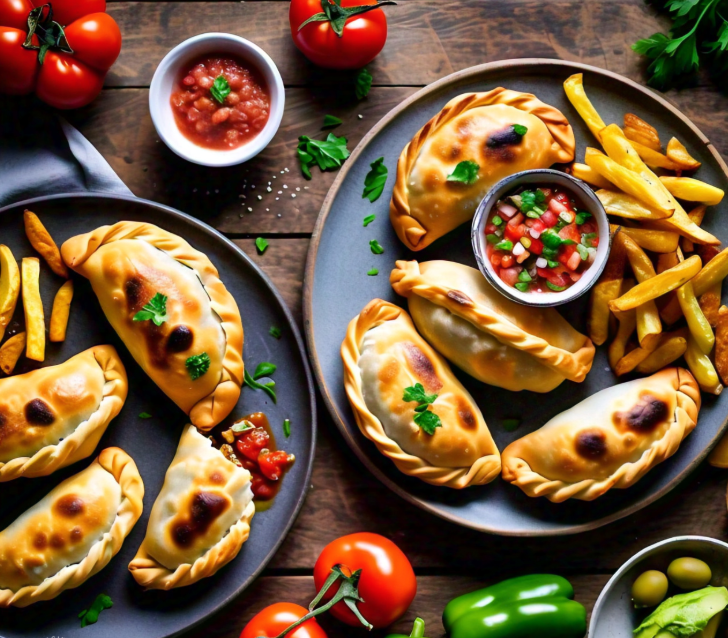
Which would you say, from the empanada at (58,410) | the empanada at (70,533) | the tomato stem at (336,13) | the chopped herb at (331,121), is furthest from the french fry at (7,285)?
→ the tomato stem at (336,13)

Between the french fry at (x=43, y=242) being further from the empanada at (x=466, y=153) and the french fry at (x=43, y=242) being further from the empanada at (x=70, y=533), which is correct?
the empanada at (x=466, y=153)

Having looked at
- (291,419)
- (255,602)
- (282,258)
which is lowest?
(255,602)

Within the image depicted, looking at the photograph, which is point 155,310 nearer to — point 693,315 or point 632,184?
point 632,184

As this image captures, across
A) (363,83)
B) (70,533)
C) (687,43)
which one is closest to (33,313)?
(70,533)

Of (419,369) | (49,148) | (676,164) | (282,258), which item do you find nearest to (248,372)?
(282,258)

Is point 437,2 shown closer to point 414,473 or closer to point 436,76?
point 436,76

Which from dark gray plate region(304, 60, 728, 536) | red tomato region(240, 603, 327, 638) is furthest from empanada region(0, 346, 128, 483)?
red tomato region(240, 603, 327, 638)
